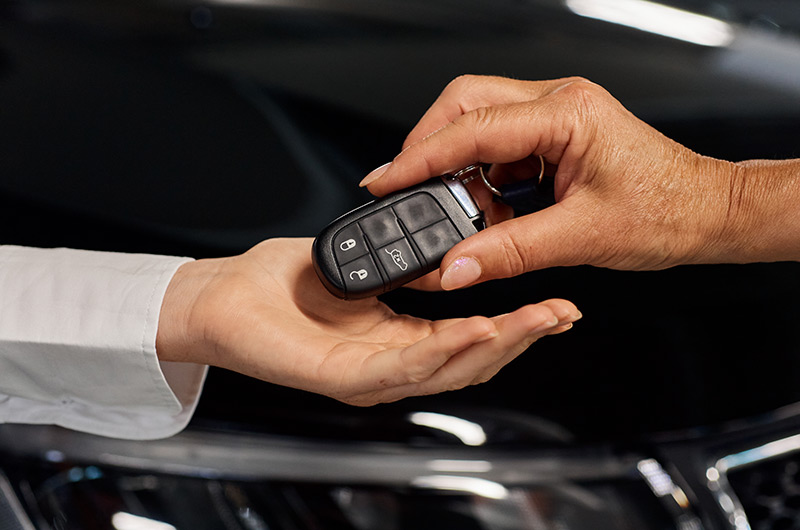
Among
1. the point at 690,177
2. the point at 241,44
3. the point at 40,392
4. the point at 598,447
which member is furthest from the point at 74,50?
the point at 598,447

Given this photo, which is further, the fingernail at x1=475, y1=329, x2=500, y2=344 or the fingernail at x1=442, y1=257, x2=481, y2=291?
the fingernail at x1=442, y1=257, x2=481, y2=291

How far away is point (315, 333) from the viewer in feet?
2.78

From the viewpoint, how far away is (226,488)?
1.01m

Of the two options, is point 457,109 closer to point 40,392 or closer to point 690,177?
point 690,177

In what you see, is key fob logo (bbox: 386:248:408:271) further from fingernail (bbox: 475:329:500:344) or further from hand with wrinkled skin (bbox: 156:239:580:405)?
fingernail (bbox: 475:329:500:344)

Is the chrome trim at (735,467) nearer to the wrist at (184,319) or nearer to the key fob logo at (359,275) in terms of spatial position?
the key fob logo at (359,275)

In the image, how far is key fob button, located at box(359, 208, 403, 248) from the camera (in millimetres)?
883

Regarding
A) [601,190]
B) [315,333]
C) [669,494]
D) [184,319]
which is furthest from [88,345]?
[669,494]

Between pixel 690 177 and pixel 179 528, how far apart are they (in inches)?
30.2

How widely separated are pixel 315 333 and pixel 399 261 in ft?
0.41

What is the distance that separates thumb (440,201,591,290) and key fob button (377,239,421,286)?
0.04 meters

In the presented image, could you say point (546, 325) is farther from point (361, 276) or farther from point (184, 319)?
point (184, 319)

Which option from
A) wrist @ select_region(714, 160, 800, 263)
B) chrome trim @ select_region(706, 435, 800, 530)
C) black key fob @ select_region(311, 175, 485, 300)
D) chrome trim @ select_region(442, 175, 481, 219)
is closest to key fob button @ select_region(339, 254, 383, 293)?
black key fob @ select_region(311, 175, 485, 300)

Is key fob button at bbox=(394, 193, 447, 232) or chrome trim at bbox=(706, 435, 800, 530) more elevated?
key fob button at bbox=(394, 193, 447, 232)
